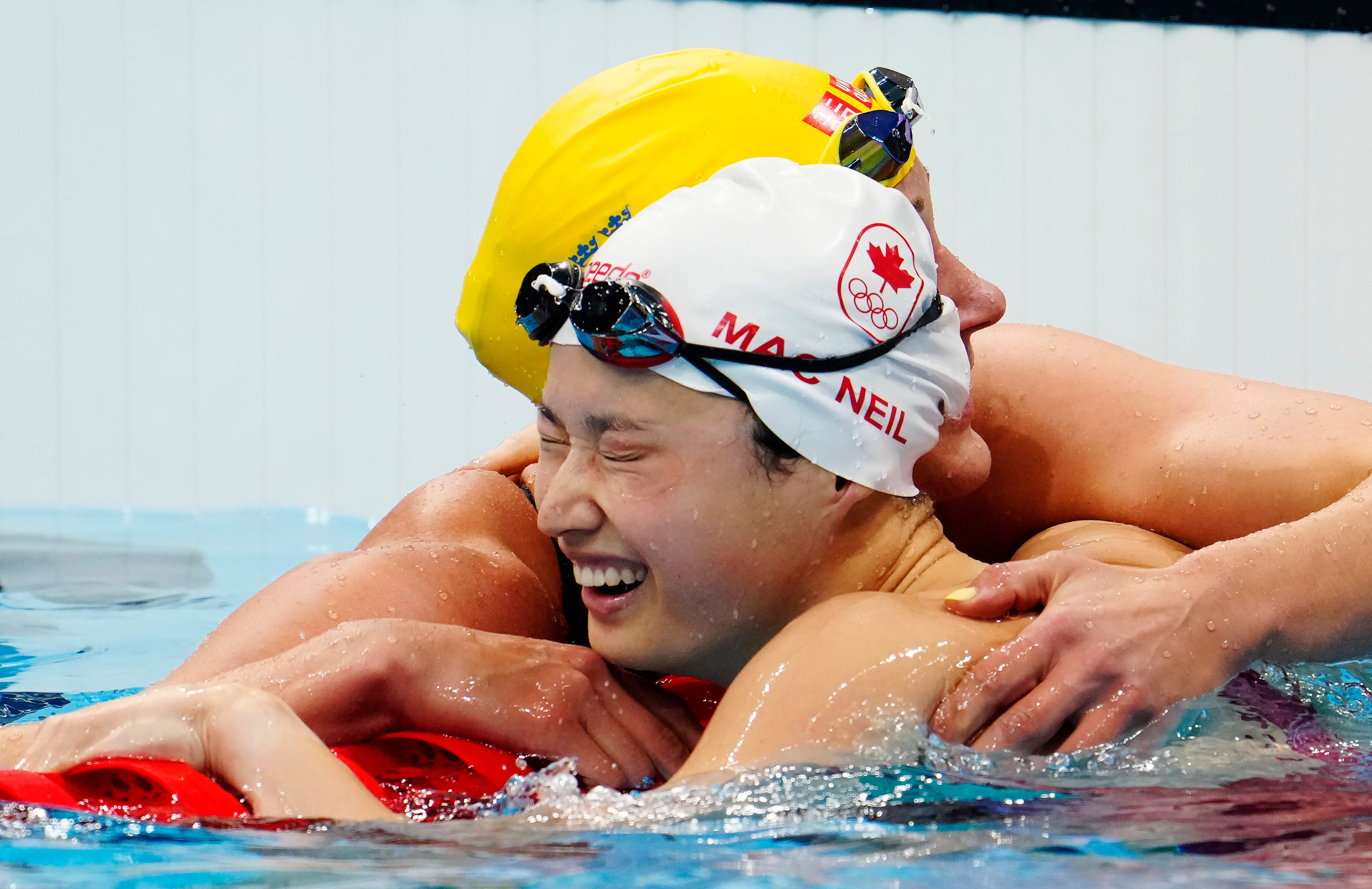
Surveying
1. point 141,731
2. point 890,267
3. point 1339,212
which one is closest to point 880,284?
point 890,267

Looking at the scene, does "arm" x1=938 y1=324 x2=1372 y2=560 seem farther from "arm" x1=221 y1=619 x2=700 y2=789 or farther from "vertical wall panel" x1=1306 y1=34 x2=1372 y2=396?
"vertical wall panel" x1=1306 y1=34 x2=1372 y2=396

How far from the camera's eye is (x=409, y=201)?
31.6ft

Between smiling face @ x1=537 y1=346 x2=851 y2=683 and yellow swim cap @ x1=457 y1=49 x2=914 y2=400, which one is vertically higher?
yellow swim cap @ x1=457 y1=49 x2=914 y2=400

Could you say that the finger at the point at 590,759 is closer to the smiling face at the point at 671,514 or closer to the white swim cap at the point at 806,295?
the smiling face at the point at 671,514

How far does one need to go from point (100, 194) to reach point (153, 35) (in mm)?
1073

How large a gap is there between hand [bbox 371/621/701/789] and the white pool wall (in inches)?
282

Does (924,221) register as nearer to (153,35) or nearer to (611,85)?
(611,85)

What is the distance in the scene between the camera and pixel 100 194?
363 inches

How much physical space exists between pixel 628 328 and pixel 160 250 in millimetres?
7803

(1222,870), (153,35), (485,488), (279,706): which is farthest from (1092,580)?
(153,35)

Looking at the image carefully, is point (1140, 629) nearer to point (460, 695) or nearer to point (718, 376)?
point (718, 376)

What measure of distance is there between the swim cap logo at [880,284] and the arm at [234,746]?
1078mm

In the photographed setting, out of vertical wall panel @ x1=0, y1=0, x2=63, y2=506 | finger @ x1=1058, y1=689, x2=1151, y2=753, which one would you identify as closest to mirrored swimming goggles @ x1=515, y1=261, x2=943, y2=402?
finger @ x1=1058, y1=689, x2=1151, y2=753

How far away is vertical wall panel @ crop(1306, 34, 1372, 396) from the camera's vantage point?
10.1 metres
